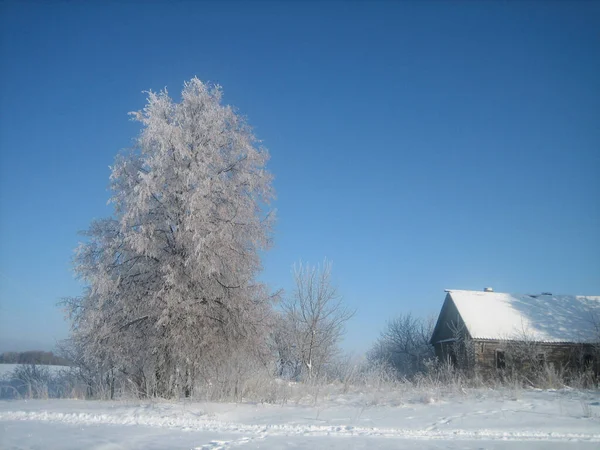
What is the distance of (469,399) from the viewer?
11.4 m

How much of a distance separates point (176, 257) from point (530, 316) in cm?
2831

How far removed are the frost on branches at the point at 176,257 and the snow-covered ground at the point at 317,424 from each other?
8.96 feet

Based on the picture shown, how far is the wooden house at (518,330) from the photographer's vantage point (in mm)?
28734

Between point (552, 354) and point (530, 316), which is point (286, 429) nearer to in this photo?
point (552, 354)

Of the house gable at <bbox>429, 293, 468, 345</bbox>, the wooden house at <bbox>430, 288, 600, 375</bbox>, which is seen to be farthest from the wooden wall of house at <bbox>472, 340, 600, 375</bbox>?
the house gable at <bbox>429, 293, 468, 345</bbox>

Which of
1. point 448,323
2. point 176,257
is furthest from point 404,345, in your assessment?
point 176,257

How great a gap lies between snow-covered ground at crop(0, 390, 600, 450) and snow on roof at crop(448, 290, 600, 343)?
66.2 feet

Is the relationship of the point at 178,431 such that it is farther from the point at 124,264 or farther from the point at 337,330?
the point at 337,330

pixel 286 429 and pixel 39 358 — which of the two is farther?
pixel 39 358

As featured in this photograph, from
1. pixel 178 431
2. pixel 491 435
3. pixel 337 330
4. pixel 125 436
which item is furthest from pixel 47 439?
pixel 337 330

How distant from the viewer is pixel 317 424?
822cm

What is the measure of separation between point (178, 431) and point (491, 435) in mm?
5043

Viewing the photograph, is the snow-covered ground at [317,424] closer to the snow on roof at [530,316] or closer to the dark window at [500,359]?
the dark window at [500,359]

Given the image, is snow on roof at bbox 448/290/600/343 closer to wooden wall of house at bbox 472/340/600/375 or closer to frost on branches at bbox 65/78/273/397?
wooden wall of house at bbox 472/340/600/375
